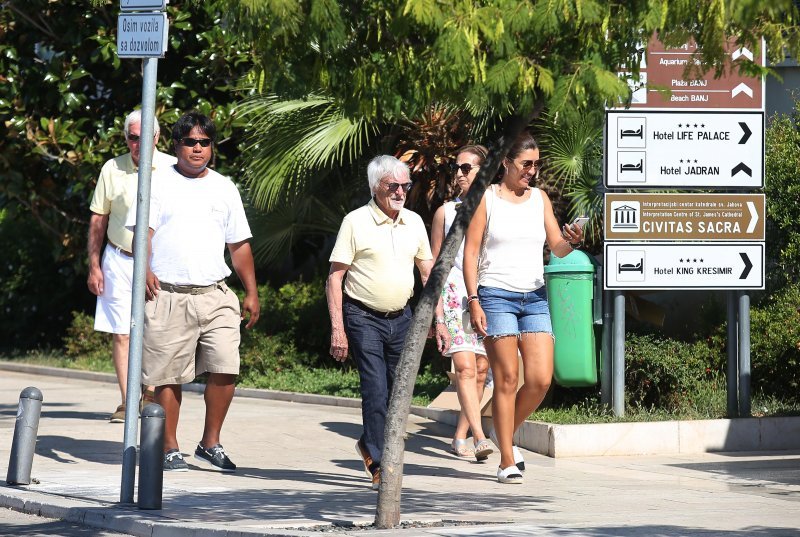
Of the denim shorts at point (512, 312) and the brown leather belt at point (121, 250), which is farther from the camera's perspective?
the brown leather belt at point (121, 250)

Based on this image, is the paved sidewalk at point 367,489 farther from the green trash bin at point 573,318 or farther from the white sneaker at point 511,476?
the green trash bin at point 573,318

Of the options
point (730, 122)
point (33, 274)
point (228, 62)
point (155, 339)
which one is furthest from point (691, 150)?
point (33, 274)

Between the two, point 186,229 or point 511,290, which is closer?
point 511,290

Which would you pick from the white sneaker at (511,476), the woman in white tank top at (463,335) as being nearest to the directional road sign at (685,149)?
the woman in white tank top at (463,335)

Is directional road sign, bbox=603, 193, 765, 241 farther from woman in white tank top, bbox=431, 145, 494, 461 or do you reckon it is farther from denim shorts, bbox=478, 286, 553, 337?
denim shorts, bbox=478, 286, 553, 337

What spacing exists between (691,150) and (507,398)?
2.91 metres

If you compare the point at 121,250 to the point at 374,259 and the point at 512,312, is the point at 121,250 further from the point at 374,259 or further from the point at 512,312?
the point at 512,312

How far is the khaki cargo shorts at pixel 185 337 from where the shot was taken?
860 centimetres

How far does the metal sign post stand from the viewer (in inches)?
286

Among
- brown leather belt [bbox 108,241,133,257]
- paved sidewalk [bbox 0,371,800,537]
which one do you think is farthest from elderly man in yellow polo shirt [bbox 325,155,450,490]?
brown leather belt [bbox 108,241,133,257]

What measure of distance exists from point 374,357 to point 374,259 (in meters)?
0.55

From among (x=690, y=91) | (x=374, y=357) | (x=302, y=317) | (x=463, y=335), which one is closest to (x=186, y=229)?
(x=374, y=357)

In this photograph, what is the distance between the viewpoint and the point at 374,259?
27.6 ft

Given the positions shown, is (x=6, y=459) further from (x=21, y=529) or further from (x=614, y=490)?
(x=614, y=490)
